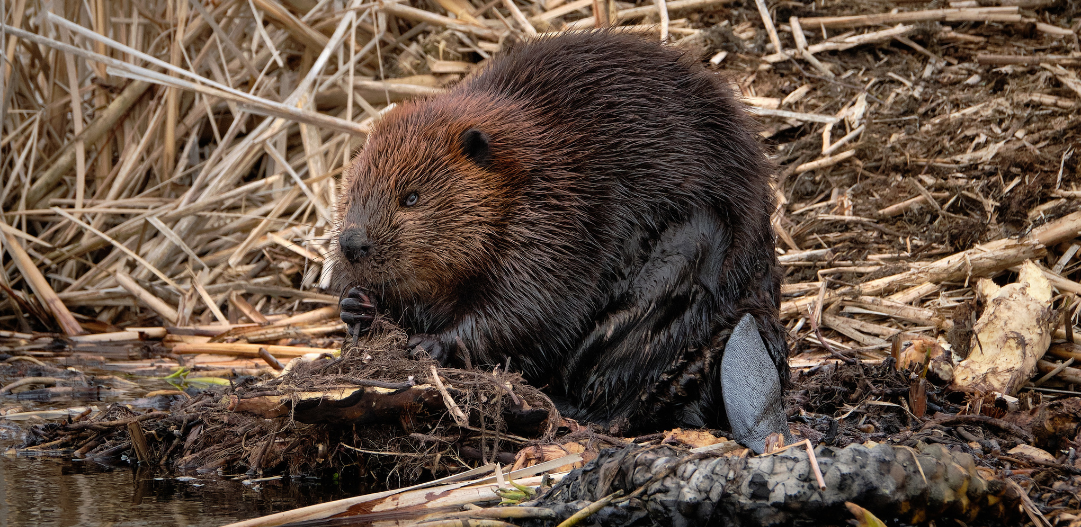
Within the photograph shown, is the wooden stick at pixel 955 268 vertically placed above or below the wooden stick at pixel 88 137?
below

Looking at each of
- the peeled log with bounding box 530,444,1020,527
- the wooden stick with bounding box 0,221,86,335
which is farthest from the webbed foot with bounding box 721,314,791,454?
the wooden stick with bounding box 0,221,86,335

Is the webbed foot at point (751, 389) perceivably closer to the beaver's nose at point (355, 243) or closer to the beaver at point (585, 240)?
the beaver at point (585, 240)

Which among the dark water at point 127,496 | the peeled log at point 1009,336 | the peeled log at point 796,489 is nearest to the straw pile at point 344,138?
the peeled log at point 1009,336

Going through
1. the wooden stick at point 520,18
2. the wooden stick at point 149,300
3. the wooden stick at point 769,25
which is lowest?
the wooden stick at point 149,300

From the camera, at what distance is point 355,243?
11.8 feet

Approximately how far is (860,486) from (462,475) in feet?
3.71

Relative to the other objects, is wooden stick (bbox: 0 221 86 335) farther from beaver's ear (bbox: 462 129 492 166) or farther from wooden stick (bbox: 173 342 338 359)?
beaver's ear (bbox: 462 129 492 166)

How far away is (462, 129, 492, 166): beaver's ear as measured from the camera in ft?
12.0

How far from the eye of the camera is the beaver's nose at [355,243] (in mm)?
3605

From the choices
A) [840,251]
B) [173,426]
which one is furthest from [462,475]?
[840,251]

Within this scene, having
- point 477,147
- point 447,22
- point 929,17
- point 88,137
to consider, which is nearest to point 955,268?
point 929,17

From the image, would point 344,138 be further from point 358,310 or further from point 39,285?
point 358,310

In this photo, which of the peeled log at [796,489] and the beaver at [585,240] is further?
the beaver at [585,240]

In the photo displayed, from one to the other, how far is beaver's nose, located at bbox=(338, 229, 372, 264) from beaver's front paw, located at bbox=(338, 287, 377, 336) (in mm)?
196
